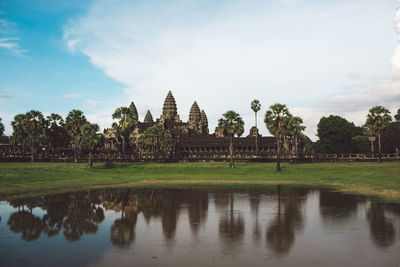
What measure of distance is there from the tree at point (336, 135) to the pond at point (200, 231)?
10027 cm

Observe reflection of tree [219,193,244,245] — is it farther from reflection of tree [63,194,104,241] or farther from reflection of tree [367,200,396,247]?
reflection of tree [63,194,104,241]

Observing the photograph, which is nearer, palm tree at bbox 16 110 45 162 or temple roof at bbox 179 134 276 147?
palm tree at bbox 16 110 45 162

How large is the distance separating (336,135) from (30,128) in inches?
3795

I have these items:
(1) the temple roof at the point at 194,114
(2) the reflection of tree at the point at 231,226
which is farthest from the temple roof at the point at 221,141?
(2) the reflection of tree at the point at 231,226

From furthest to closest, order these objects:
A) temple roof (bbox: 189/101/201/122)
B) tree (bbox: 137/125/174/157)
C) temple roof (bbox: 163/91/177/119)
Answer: temple roof (bbox: 189/101/201/122)
temple roof (bbox: 163/91/177/119)
tree (bbox: 137/125/174/157)

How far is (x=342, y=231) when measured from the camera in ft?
55.3

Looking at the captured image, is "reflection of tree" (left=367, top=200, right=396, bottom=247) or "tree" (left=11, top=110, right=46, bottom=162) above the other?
"tree" (left=11, top=110, right=46, bottom=162)

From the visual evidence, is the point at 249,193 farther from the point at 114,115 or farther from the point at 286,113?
the point at 114,115

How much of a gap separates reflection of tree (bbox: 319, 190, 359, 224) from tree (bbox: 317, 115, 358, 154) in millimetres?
97559

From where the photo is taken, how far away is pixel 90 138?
6712 cm

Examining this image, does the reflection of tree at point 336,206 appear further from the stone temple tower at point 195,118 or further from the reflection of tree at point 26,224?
the stone temple tower at point 195,118

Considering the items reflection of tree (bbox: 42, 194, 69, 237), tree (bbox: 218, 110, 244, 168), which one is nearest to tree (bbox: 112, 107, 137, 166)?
tree (bbox: 218, 110, 244, 168)

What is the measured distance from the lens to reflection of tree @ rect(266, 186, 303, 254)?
1443 centimetres

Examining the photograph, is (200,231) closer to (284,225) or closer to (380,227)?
(284,225)
